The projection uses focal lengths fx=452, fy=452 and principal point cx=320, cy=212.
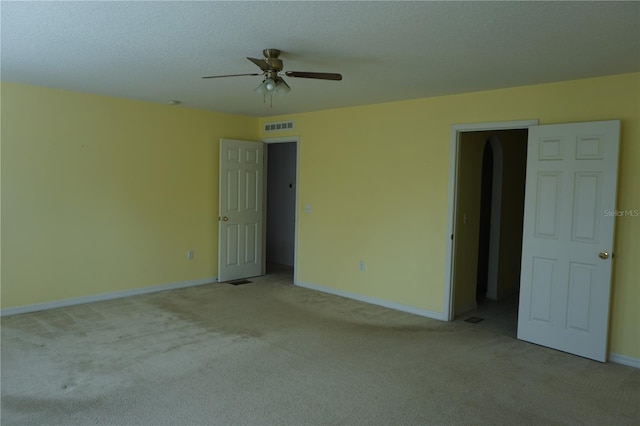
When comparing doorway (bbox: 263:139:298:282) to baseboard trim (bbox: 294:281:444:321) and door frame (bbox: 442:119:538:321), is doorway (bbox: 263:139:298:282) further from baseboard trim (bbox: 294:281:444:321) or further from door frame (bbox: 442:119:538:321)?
door frame (bbox: 442:119:538:321)

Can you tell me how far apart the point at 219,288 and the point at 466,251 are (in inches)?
128

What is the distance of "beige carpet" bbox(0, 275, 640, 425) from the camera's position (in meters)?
2.87

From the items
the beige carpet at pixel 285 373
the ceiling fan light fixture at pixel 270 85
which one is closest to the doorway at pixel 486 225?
the beige carpet at pixel 285 373

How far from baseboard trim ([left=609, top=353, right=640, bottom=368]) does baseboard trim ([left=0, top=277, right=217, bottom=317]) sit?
4838 mm

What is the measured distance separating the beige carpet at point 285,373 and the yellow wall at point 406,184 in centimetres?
62

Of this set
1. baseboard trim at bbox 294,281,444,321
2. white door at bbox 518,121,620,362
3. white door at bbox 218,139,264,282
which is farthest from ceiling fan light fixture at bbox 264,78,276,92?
white door at bbox 218,139,264,282

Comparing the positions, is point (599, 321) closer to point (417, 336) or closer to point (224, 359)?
point (417, 336)

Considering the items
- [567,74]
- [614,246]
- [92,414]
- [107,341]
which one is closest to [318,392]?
[92,414]

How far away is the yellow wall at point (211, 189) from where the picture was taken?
4.09m

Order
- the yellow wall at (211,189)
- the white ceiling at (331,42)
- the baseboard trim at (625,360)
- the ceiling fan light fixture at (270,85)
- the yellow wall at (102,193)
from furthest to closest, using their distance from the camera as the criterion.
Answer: the yellow wall at (102,193), the yellow wall at (211,189), the baseboard trim at (625,360), the ceiling fan light fixture at (270,85), the white ceiling at (331,42)

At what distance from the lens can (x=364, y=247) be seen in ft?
18.6

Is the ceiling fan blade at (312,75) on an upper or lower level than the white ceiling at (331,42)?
lower

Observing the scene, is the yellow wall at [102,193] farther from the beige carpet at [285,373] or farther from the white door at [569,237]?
the white door at [569,237]

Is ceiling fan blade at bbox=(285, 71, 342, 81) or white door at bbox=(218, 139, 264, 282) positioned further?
white door at bbox=(218, 139, 264, 282)
